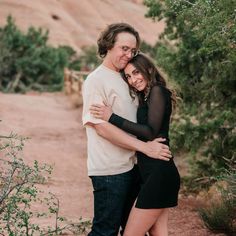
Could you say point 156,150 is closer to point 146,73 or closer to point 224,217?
point 146,73

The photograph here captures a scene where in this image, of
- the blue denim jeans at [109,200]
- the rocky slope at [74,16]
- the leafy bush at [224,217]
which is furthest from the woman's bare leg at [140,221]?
the rocky slope at [74,16]

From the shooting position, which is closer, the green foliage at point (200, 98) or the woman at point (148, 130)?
the woman at point (148, 130)

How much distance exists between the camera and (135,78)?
3.97 m

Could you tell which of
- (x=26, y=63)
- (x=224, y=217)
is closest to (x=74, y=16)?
(x=26, y=63)

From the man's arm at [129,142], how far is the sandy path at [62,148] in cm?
257

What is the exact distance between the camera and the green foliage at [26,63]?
25.5 metres

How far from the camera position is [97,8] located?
4941 centimetres

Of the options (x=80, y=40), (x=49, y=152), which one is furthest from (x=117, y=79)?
(x=80, y=40)

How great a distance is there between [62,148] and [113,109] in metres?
8.83

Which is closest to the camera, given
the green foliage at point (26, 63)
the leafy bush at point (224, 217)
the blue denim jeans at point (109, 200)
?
the blue denim jeans at point (109, 200)

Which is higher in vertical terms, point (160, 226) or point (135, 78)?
point (135, 78)

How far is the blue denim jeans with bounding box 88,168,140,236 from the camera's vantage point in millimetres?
3963

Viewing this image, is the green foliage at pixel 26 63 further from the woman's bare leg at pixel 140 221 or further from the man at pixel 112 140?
the woman's bare leg at pixel 140 221

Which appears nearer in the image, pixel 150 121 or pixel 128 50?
pixel 150 121
